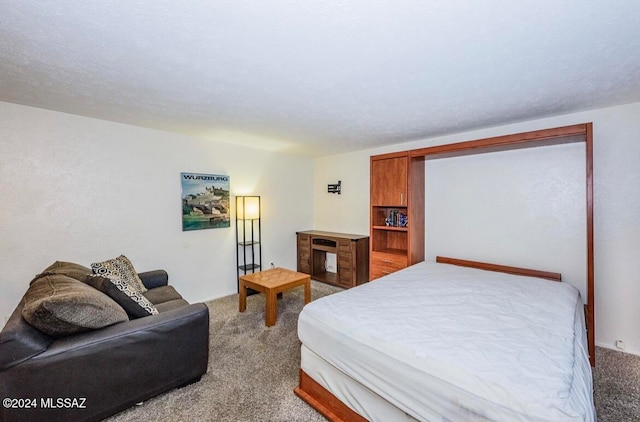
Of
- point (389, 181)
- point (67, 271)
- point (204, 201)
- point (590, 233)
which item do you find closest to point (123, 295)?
Answer: point (67, 271)

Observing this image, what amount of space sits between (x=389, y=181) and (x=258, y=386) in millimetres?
3023

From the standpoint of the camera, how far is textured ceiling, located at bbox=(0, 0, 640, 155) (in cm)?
132

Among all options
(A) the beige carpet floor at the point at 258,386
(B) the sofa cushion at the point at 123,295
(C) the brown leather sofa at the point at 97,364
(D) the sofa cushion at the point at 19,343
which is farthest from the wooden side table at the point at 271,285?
(D) the sofa cushion at the point at 19,343

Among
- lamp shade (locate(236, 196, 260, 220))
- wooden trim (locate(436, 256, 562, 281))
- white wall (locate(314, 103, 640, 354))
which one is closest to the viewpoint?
white wall (locate(314, 103, 640, 354))

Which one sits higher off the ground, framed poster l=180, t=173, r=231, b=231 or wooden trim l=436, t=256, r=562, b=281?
framed poster l=180, t=173, r=231, b=231

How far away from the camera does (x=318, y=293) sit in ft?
13.9

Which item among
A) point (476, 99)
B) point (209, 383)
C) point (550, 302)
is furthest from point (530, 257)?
point (209, 383)

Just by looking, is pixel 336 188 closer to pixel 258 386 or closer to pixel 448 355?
pixel 258 386

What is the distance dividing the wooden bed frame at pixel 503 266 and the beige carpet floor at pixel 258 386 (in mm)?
93

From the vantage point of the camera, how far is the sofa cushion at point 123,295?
6.55 ft

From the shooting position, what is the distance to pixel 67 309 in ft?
5.22

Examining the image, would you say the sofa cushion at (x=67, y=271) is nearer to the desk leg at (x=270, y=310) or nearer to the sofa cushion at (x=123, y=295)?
the sofa cushion at (x=123, y=295)

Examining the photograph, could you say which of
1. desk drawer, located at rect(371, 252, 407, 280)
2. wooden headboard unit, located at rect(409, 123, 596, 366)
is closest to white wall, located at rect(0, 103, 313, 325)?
desk drawer, located at rect(371, 252, 407, 280)

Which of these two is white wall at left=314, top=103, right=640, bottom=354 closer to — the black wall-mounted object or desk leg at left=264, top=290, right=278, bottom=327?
the black wall-mounted object
